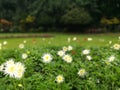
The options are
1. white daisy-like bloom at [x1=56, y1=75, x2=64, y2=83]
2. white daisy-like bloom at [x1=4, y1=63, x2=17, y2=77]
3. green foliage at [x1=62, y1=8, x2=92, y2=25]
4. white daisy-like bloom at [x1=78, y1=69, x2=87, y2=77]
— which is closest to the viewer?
white daisy-like bloom at [x1=4, y1=63, x2=17, y2=77]

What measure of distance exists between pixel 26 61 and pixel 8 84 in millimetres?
436

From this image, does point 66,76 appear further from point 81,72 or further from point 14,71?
point 14,71

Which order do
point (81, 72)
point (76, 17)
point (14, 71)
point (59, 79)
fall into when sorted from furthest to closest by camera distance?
point (76, 17), point (81, 72), point (59, 79), point (14, 71)

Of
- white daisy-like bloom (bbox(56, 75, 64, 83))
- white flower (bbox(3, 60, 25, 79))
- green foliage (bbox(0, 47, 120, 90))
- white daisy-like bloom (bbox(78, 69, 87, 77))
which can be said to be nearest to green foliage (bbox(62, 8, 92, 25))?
green foliage (bbox(0, 47, 120, 90))

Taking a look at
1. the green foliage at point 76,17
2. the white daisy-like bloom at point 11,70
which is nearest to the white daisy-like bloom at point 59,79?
the white daisy-like bloom at point 11,70

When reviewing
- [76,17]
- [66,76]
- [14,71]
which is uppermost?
[14,71]

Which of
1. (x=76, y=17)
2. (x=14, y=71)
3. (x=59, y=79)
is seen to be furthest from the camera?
(x=76, y=17)

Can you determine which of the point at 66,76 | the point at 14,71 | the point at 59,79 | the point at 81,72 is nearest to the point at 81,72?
the point at 81,72

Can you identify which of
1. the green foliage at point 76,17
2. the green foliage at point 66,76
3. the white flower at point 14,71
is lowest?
the green foliage at point 76,17

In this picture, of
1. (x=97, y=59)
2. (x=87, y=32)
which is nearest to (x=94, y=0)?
(x=87, y=32)

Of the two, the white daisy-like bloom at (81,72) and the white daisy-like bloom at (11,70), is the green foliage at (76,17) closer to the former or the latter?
the white daisy-like bloom at (81,72)

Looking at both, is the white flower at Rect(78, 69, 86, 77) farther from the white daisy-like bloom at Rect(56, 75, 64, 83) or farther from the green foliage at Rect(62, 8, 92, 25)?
the green foliage at Rect(62, 8, 92, 25)

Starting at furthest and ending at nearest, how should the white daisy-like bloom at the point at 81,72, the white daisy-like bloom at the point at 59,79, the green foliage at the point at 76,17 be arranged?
the green foliage at the point at 76,17 < the white daisy-like bloom at the point at 81,72 < the white daisy-like bloom at the point at 59,79

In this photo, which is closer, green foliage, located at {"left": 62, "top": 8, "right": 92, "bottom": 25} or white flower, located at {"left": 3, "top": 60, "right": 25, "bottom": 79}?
white flower, located at {"left": 3, "top": 60, "right": 25, "bottom": 79}
